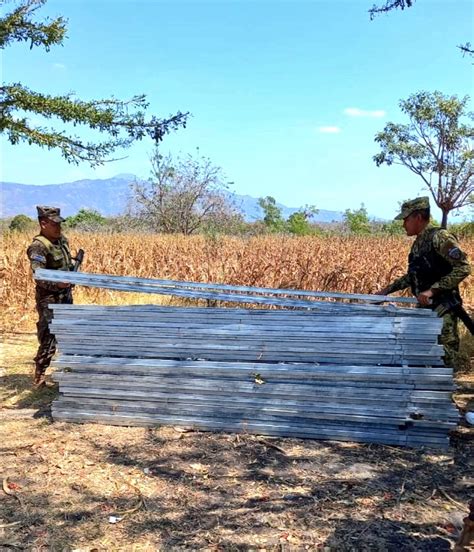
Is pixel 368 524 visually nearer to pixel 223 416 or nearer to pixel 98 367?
pixel 223 416

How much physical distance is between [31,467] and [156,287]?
170 centimetres

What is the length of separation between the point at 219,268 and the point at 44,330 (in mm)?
4907

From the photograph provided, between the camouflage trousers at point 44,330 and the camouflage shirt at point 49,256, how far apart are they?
104 mm

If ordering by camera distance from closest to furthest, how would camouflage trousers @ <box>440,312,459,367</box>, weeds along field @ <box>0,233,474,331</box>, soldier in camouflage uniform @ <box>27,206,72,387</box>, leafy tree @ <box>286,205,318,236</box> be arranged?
camouflage trousers @ <box>440,312,459,367</box>
soldier in camouflage uniform @ <box>27,206,72,387</box>
weeds along field @ <box>0,233,474,331</box>
leafy tree @ <box>286,205,318,236</box>

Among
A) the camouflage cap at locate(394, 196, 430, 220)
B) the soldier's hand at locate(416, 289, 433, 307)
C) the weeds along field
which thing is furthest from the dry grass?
the weeds along field

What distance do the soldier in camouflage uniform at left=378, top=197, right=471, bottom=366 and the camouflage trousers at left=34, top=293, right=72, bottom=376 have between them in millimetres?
3352

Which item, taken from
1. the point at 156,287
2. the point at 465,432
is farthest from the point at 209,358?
the point at 465,432

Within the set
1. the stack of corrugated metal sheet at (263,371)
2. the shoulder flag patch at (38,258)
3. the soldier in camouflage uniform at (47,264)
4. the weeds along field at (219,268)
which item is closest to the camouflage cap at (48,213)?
the soldier in camouflage uniform at (47,264)

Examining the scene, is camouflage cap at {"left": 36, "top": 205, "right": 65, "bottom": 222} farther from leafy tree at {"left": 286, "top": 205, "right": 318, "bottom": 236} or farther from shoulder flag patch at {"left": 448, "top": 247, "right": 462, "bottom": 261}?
leafy tree at {"left": 286, "top": 205, "right": 318, "bottom": 236}

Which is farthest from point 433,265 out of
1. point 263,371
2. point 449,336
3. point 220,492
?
point 220,492

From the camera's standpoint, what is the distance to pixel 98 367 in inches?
168

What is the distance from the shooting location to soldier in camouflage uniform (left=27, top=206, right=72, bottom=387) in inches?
202

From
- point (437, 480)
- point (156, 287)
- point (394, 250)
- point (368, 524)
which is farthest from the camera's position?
point (394, 250)

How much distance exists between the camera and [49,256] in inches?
205
